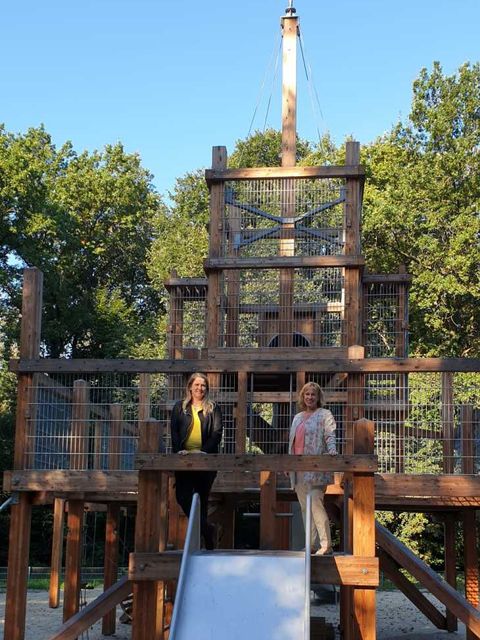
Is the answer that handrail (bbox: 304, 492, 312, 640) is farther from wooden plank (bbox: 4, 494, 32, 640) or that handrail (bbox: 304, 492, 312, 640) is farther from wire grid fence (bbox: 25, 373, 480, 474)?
wooden plank (bbox: 4, 494, 32, 640)

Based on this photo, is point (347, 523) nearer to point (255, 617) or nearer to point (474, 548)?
point (255, 617)

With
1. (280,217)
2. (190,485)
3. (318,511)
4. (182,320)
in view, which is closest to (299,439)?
(318,511)

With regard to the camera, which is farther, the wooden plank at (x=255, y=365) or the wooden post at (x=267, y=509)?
the wooden plank at (x=255, y=365)

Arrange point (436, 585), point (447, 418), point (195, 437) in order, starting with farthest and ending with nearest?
point (447, 418) < point (436, 585) < point (195, 437)

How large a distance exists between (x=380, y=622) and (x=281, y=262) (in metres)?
7.25

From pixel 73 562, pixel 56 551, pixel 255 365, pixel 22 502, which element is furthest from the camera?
pixel 56 551

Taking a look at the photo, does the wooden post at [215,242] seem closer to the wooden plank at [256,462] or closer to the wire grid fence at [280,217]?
the wire grid fence at [280,217]

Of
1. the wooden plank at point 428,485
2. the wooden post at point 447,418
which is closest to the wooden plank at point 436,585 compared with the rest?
the wooden plank at point 428,485

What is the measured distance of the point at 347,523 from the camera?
7.46 meters

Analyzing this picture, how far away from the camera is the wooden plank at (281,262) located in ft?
38.3

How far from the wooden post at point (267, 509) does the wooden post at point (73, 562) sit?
6.96 m

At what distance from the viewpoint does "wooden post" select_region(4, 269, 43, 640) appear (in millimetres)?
9094

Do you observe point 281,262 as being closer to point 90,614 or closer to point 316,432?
point 316,432

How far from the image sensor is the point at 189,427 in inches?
284
